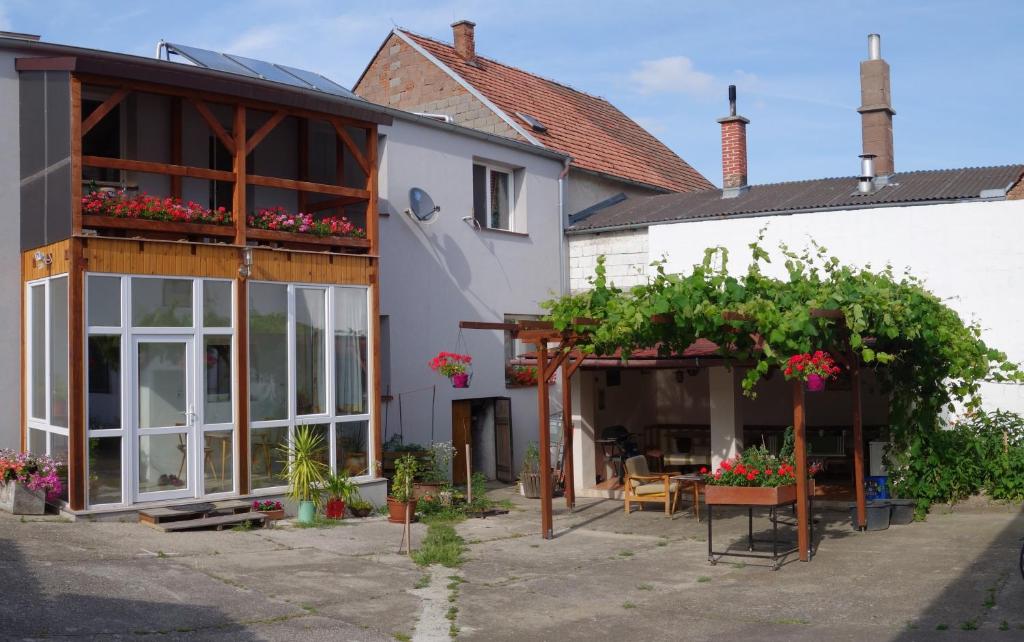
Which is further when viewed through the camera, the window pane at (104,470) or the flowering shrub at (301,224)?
the flowering shrub at (301,224)

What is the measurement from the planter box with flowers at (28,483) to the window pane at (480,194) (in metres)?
8.72

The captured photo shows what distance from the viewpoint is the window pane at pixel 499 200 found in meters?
18.7

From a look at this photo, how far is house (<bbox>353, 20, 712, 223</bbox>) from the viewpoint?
2050cm

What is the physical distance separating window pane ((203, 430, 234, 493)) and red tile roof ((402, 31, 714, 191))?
31.4 ft

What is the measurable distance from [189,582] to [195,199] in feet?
21.9

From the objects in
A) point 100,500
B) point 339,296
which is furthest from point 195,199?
point 100,500

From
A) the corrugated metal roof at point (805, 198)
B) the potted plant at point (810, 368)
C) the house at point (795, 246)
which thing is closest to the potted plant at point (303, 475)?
the house at point (795, 246)

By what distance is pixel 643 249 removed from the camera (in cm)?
1920

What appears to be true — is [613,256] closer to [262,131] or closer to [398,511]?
[398,511]

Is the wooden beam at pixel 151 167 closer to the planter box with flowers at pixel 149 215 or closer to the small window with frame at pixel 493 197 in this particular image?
the planter box with flowers at pixel 149 215

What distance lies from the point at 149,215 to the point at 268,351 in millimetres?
2227

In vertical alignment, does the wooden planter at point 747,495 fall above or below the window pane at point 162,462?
below

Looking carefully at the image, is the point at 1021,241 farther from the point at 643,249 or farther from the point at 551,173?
the point at 551,173

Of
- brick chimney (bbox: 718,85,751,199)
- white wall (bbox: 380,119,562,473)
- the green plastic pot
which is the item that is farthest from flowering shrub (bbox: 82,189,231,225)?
brick chimney (bbox: 718,85,751,199)
